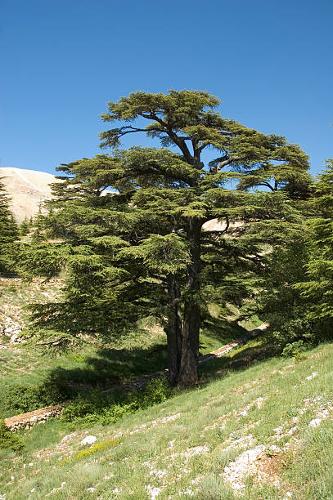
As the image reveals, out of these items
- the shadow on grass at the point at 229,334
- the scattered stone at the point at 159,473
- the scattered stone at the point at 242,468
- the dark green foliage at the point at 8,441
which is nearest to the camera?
the scattered stone at the point at 242,468

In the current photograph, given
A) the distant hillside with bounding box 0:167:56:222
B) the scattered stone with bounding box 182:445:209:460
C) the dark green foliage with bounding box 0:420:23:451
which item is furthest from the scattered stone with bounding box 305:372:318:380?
the distant hillside with bounding box 0:167:56:222

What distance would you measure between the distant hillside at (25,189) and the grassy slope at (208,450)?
9983 centimetres

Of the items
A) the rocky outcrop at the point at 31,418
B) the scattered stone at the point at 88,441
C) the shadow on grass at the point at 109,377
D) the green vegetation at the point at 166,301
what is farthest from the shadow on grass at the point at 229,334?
the scattered stone at the point at 88,441

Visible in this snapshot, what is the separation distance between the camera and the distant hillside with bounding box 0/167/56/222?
116m

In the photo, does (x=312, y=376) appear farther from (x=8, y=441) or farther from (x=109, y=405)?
(x=8, y=441)

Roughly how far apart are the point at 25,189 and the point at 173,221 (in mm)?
128552

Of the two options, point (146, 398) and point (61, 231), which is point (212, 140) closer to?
point (61, 231)

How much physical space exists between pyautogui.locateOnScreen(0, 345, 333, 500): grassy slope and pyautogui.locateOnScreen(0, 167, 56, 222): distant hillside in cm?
9983

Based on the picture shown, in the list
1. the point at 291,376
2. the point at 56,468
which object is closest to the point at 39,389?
the point at 56,468

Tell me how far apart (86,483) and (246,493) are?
13.7 feet

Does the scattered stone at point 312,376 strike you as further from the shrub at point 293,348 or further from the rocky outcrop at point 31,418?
the rocky outcrop at point 31,418

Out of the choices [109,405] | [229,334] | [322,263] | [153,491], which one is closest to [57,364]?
[109,405]

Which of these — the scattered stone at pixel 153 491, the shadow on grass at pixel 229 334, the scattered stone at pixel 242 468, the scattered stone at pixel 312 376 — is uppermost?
the scattered stone at pixel 312 376

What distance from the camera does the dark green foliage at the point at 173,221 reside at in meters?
17.8
